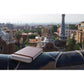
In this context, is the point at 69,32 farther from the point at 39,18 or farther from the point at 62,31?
the point at 39,18

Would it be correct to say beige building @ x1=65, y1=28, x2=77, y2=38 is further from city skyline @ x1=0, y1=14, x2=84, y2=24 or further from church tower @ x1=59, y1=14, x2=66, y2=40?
city skyline @ x1=0, y1=14, x2=84, y2=24

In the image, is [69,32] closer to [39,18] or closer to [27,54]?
[39,18]

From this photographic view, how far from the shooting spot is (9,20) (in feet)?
8.54

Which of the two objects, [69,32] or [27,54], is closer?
[27,54]

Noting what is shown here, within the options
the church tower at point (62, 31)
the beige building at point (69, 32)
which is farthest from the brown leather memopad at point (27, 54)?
the beige building at point (69, 32)

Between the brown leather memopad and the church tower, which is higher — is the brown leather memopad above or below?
below

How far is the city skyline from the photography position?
2.57 m

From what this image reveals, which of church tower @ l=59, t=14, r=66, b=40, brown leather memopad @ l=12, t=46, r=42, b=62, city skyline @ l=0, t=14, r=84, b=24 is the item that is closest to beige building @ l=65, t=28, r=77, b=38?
church tower @ l=59, t=14, r=66, b=40

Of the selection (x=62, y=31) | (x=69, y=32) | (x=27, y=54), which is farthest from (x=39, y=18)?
(x=27, y=54)

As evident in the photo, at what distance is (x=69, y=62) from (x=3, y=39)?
3.94ft

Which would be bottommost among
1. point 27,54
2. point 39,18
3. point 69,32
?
point 27,54

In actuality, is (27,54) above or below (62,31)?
below

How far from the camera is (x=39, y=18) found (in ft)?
8.50

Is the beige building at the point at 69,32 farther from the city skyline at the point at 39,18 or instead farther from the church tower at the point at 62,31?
the city skyline at the point at 39,18
